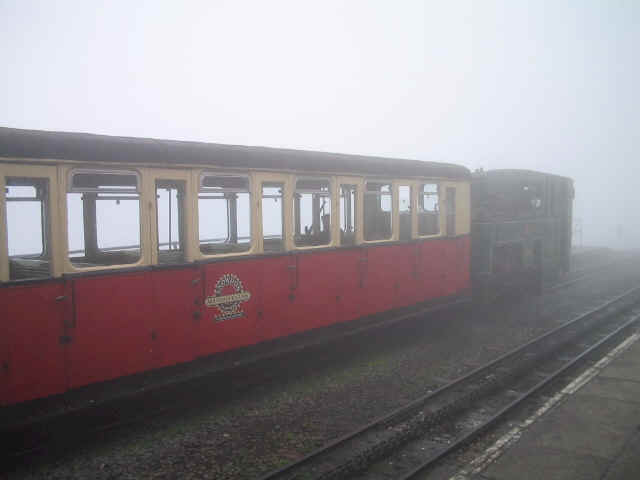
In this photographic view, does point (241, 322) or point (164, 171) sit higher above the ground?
point (164, 171)

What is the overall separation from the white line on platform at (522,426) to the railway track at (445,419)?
232 millimetres

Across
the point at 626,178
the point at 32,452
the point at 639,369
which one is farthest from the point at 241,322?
→ the point at 626,178

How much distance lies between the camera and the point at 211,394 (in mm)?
6605

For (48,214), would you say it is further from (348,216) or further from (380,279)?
(380,279)

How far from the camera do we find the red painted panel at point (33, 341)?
185 inches

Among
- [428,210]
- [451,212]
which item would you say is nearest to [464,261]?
[451,212]

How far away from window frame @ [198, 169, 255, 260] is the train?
2 centimetres

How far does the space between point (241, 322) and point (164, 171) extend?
2140mm

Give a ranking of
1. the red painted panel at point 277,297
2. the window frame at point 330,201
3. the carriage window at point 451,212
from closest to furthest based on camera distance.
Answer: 1. the red painted panel at point 277,297
2. the window frame at point 330,201
3. the carriage window at point 451,212

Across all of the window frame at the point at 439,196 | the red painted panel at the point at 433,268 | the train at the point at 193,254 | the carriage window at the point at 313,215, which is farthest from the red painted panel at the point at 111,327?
the red painted panel at the point at 433,268

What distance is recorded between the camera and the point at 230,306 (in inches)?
256

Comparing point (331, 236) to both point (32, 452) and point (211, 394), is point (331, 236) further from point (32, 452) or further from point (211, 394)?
point (32, 452)

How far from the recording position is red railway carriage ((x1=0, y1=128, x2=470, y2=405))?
16.2 feet

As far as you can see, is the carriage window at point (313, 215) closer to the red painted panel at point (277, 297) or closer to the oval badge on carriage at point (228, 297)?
the red painted panel at point (277, 297)
